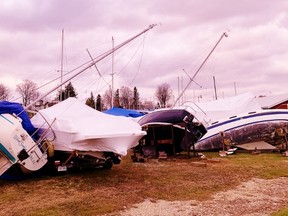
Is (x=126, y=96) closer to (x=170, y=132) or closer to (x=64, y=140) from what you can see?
(x=170, y=132)

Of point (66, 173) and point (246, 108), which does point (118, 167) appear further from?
point (246, 108)

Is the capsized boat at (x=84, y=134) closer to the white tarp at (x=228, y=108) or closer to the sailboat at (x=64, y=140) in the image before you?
the sailboat at (x=64, y=140)

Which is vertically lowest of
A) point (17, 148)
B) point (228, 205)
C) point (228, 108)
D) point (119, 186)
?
point (228, 205)

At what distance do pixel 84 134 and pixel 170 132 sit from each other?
7530 mm

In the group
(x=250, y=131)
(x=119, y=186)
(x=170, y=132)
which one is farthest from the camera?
(x=250, y=131)

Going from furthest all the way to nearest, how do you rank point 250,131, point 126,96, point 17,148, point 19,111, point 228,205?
point 126,96
point 250,131
point 19,111
point 17,148
point 228,205

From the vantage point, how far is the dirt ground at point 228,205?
657 cm

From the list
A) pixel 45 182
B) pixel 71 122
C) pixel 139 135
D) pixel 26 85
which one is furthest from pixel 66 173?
pixel 26 85

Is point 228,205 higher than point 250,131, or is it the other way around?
point 250,131

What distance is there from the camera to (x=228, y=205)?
706 cm

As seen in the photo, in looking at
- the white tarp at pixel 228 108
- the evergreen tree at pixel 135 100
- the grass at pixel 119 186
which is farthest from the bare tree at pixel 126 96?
the grass at pixel 119 186

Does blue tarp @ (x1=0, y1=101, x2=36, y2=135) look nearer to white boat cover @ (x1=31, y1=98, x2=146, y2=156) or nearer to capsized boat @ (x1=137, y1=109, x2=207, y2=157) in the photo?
white boat cover @ (x1=31, y1=98, x2=146, y2=156)

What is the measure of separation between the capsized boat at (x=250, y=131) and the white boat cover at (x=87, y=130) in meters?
8.63

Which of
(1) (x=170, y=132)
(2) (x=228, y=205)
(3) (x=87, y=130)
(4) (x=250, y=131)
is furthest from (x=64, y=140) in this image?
(4) (x=250, y=131)
